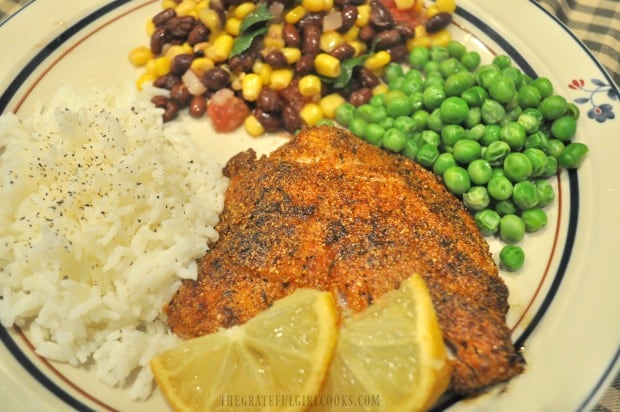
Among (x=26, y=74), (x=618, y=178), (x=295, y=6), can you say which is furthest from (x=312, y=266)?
(x=26, y=74)

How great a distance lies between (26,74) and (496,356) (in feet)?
13.7

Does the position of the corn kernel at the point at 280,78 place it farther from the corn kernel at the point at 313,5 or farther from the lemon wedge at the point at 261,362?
the lemon wedge at the point at 261,362

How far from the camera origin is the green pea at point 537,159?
12.0 ft

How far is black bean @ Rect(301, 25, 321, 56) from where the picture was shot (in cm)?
438

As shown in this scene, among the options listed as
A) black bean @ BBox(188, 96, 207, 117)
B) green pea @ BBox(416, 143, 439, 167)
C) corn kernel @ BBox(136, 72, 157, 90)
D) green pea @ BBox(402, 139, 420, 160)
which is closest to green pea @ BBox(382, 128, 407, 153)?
green pea @ BBox(402, 139, 420, 160)

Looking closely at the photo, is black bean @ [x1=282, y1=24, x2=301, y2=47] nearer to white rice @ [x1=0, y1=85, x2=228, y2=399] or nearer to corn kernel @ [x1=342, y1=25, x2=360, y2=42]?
corn kernel @ [x1=342, y1=25, x2=360, y2=42]

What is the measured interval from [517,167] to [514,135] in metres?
0.25

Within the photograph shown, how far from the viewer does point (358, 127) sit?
425cm

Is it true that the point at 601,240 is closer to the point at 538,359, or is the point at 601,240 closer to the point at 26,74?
the point at 538,359

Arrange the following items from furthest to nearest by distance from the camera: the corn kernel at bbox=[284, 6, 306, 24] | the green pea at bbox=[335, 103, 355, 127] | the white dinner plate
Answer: the corn kernel at bbox=[284, 6, 306, 24], the green pea at bbox=[335, 103, 355, 127], the white dinner plate

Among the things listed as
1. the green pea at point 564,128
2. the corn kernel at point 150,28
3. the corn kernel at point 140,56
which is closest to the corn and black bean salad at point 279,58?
the corn kernel at point 140,56

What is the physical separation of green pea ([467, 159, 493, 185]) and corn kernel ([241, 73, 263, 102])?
1790 mm

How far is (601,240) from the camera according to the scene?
3.39 m

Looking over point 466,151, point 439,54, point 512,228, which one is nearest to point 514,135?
point 466,151
